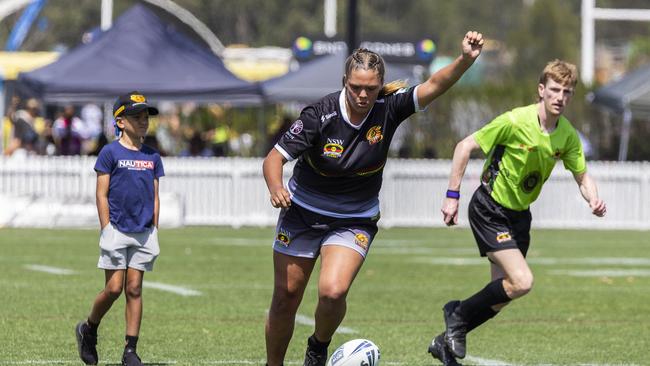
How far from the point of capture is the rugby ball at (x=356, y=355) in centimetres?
808

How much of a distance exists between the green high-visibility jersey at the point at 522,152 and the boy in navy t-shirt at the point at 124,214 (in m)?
2.21

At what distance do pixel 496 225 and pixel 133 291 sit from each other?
7.93ft

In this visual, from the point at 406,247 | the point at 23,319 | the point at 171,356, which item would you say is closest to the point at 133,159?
the point at 171,356

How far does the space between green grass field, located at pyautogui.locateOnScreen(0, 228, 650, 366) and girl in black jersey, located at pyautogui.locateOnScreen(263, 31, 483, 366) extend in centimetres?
152

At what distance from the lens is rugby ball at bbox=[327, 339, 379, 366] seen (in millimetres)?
8078

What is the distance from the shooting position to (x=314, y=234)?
8.31m

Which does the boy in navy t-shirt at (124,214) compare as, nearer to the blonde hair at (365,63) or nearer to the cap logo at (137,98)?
the cap logo at (137,98)

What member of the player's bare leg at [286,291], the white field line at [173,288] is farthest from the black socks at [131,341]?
the white field line at [173,288]

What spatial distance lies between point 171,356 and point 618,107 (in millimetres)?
19721

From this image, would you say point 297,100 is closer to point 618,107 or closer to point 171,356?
point 618,107

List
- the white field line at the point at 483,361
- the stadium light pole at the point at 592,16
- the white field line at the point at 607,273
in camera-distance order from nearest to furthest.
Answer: the white field line at the point at 483,361 → the white field line at the point at 607,273 → the stadium light pole at the point at 592,16

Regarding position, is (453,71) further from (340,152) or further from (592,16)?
(592,16)

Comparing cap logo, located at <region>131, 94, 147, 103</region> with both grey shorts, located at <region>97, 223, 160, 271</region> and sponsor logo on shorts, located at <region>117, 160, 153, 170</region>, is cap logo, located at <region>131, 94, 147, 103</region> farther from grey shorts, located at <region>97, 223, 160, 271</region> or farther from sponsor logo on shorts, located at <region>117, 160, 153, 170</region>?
grey shorts, located at <region>97, 223, 160, 271</region>

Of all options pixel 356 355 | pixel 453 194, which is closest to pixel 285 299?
pixel 356 355
